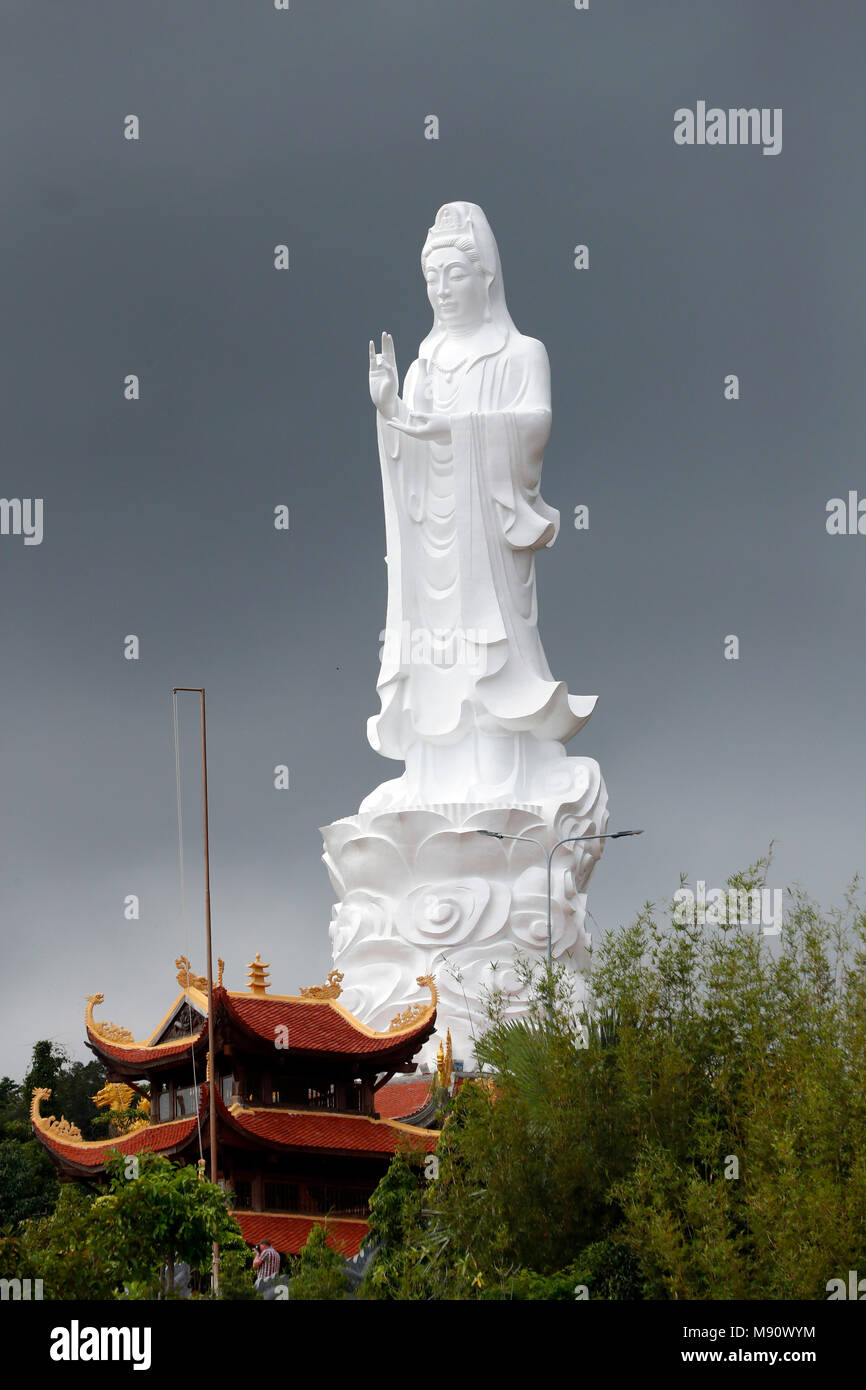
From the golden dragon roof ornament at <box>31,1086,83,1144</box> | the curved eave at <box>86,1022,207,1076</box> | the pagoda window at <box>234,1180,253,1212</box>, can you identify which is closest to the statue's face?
the curved eave at <box>86,1022,207,1076</box>

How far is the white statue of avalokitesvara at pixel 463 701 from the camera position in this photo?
73.8ft

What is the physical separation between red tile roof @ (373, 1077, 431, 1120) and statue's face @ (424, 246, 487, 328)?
8390mm

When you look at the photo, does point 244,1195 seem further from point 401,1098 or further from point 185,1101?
point 401,1098

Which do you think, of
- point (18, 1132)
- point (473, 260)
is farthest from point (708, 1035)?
point (18, 1132)

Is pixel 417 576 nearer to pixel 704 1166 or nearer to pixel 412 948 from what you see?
pixel 412 948

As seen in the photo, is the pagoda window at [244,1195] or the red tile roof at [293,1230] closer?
the red tile roof at [293,1230]

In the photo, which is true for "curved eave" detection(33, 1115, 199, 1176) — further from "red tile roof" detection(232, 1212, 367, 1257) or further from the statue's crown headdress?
the statue's crown headdress

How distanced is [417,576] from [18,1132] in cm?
930

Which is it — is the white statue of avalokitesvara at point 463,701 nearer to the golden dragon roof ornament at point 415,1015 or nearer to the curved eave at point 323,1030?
the golden dragon roof ornament at point 415,1015

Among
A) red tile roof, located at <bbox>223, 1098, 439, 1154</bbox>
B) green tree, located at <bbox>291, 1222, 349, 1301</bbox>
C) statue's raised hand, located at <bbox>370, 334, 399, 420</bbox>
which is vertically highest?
statue's raised hand, located at <bbox>370, 334, 399, 420</bbox>

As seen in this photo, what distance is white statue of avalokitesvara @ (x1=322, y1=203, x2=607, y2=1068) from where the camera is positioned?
73.8ft

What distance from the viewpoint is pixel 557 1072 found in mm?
14211

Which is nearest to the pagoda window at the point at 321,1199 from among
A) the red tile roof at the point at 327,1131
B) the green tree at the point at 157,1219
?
the red tile roof at the point at 327,1131

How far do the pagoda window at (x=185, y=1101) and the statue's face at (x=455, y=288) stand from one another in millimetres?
9706
